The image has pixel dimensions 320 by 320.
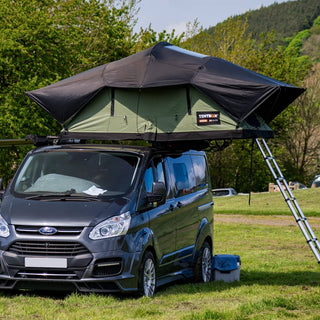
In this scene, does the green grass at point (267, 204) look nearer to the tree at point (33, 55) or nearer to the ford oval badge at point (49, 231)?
the tree at point (33, 55)

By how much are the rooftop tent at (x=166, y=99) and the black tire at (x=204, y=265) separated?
2.20 m

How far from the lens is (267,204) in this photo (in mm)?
38688

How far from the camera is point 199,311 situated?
7922 millimetres

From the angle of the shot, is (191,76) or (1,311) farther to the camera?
(191,76)

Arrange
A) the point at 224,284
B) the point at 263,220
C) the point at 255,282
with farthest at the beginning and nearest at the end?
1. the point at 263,220
2. the point at 255,282
3. the point at 224,284

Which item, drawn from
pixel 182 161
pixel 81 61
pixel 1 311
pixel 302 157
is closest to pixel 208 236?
pixel 182 161

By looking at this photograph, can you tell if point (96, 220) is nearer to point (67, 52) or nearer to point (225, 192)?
point (67, 52)

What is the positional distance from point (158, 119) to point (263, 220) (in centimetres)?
2002

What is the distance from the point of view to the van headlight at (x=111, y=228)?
8625 mm

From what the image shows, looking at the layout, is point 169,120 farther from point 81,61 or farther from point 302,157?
point 302,157

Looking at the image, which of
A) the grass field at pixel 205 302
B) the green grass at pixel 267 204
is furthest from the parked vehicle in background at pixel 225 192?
the grass field at pixel 205 302

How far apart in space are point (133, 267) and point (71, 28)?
32.9 m

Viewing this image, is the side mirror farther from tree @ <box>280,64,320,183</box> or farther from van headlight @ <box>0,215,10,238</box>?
tree @ <box>280,64,320,183</box>

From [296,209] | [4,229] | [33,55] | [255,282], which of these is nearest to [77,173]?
[4,229]
